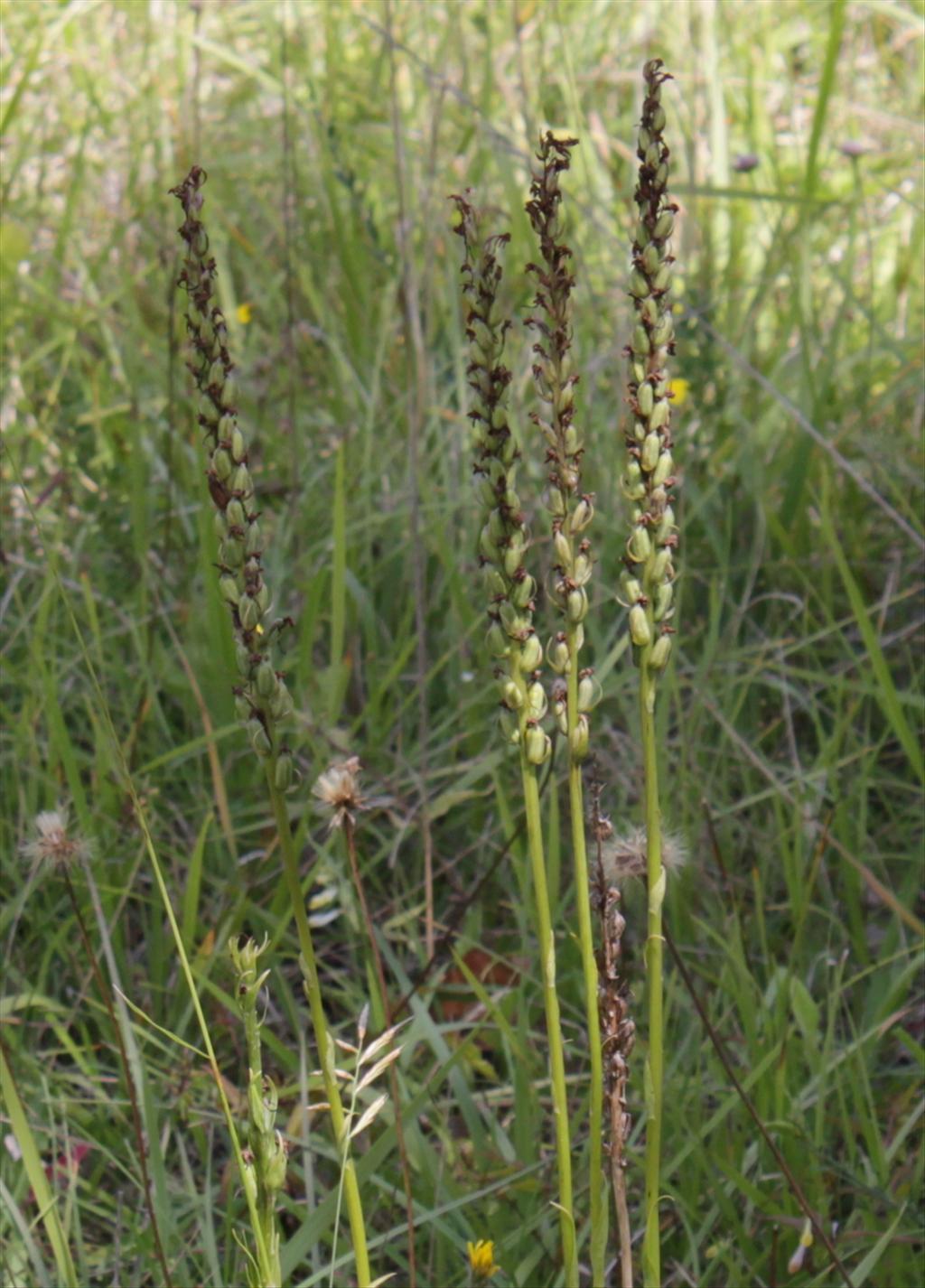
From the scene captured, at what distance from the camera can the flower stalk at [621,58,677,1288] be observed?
93 centimetres

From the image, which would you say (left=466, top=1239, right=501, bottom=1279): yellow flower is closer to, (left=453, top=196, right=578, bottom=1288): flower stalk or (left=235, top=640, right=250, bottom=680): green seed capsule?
(left=453, top=196, right=578, bottom=1288): flower stalk

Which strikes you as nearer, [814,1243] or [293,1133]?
[814,1243]

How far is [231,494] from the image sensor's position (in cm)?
90

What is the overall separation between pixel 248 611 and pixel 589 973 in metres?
0.37

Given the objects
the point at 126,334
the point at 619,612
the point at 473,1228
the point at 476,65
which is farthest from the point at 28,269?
the point at 473,1228

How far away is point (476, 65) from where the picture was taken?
4.06m

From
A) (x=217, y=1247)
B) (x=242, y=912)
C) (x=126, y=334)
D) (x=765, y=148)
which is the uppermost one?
(x=765, y=148)

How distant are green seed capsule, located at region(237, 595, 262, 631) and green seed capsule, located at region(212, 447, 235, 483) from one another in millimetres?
76

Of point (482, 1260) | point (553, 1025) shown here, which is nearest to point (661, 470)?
point (553, 1025)

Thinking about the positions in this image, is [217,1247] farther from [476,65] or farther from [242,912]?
[476,65]

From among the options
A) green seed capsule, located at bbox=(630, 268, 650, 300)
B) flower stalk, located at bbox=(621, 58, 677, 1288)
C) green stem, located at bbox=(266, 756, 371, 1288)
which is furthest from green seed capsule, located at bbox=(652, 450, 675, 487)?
green stem, located at bbox=(266, 756, 371, 1288)

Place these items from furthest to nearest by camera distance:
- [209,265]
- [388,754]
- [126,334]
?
[126,334] → [388,754] → [209,265]

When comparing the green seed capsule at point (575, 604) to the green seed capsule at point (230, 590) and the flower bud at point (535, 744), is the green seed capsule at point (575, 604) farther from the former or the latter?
the green seed capsule at point (230, 590)

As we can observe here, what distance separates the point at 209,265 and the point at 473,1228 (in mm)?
1095
